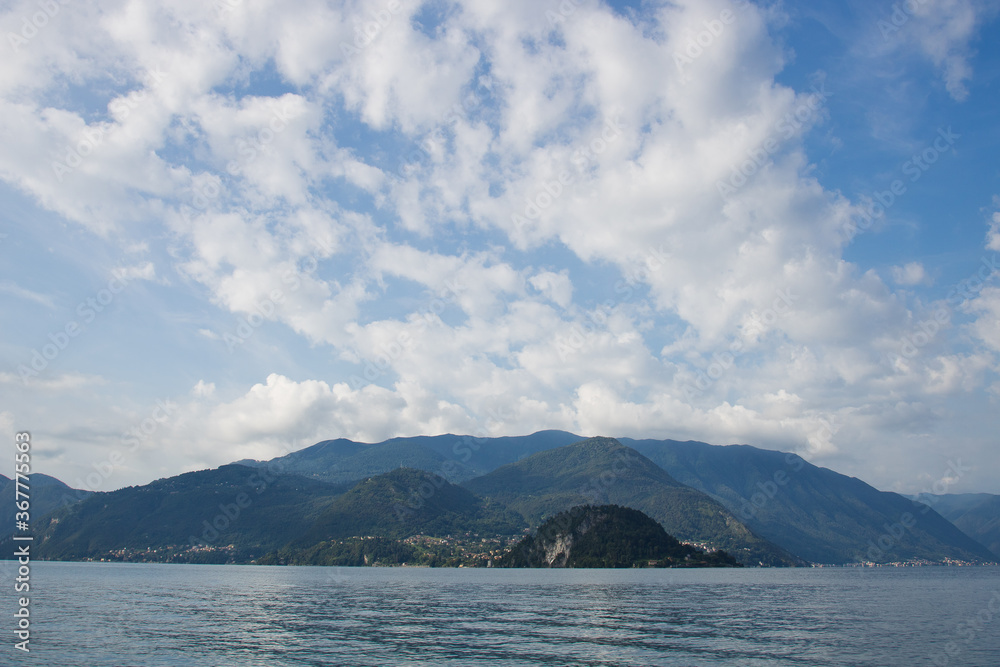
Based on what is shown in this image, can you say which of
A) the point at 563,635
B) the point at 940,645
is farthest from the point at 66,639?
the point at 940,645

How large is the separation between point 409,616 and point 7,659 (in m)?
51.6

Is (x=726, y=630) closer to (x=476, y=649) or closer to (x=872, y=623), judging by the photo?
(x=872, y=623)

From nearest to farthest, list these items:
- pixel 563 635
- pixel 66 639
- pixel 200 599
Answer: pixel 66 639
pixel 563 635
pixel 200 599

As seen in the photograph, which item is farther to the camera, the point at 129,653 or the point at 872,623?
the point at 872,623

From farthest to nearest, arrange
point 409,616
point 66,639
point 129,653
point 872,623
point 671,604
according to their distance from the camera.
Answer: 1. point 671,604
2. point 409,616
3. point 872,623
4. point 66,639
5. point 129,653

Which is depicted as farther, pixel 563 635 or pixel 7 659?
pixel 563 635

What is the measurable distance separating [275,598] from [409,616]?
52.7 metres

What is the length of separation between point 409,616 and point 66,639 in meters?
43.8

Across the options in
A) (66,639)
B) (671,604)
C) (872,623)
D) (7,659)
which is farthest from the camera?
(671,604)

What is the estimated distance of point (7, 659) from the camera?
183ft

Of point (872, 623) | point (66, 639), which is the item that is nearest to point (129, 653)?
point (66, 639)

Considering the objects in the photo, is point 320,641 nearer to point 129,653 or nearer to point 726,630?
→ point 129,653

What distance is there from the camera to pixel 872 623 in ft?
280

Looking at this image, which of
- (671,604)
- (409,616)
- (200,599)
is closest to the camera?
(409,616)
